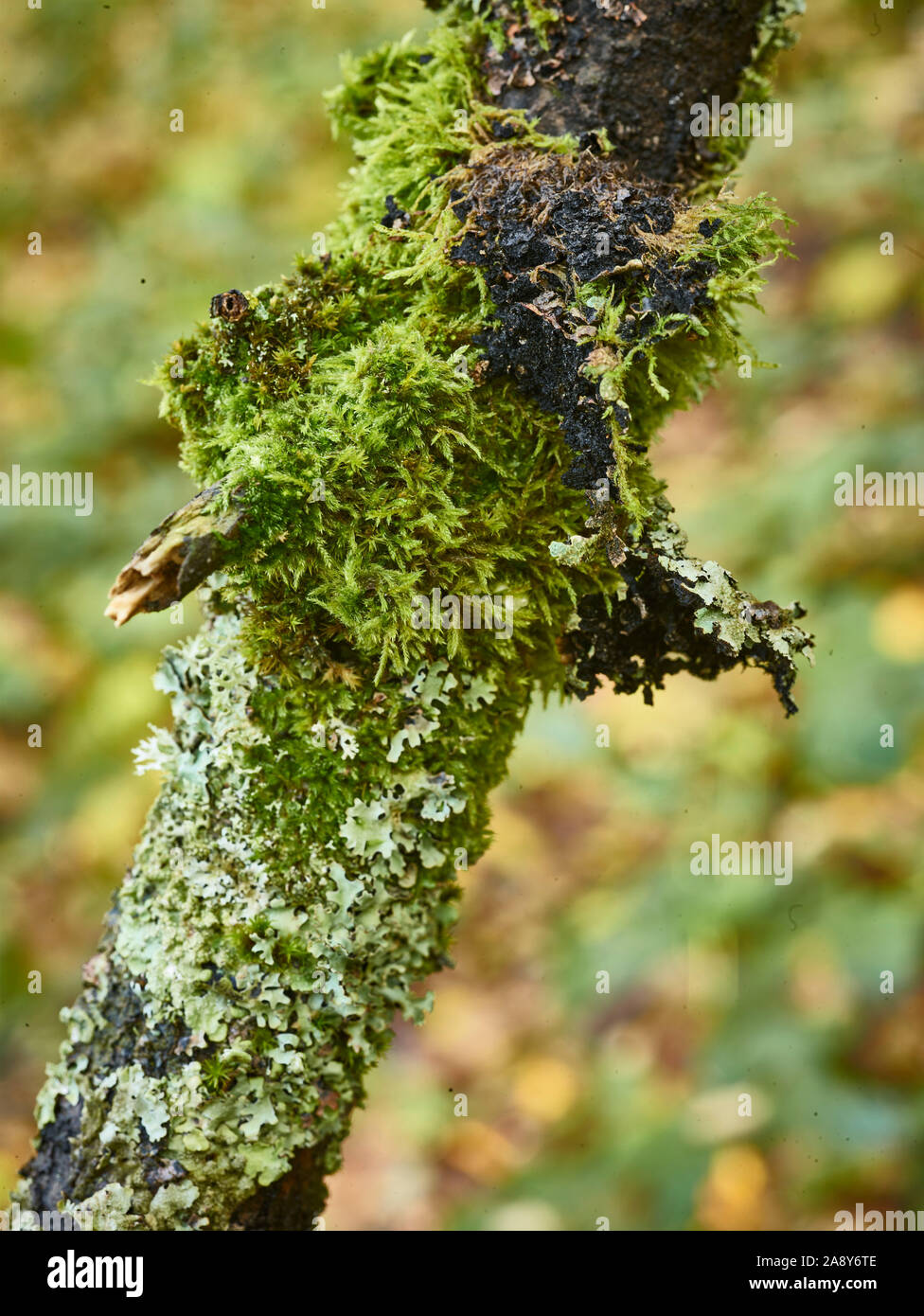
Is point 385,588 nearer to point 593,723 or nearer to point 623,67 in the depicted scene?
point 623,67

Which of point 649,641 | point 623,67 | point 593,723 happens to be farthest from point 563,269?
point 593,723

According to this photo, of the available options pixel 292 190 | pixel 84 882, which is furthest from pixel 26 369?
pixel 84 882

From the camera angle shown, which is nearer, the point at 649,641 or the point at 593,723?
the point at 649,641

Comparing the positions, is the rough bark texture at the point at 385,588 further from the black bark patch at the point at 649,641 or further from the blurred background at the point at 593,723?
the blurred background at the point at 593,723

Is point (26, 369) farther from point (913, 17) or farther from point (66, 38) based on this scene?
point (913, 17)

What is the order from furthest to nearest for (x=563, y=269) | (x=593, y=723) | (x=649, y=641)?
(x=593, y=723) < (x=649, y=641) < (x=563, y=269)

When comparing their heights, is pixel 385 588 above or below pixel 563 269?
below

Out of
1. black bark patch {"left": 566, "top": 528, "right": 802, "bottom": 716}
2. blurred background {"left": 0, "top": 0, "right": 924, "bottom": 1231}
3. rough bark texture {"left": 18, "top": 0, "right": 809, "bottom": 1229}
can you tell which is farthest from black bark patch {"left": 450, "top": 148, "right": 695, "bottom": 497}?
blurred background {"left": 0, "top": 0, "right": 924, "bottom": 1231}
